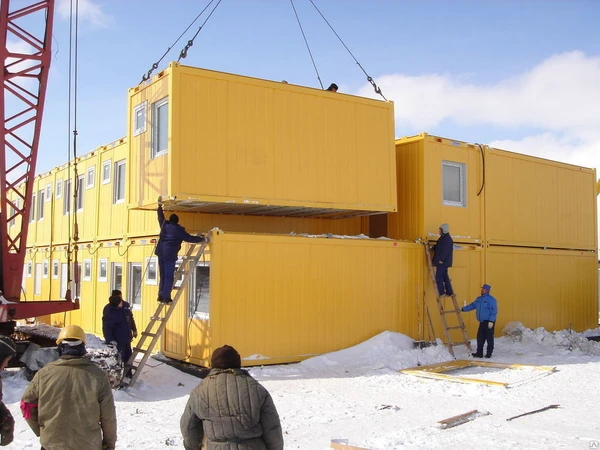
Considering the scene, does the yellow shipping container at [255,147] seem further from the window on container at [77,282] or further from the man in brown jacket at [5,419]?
the man in brown jacket at [5,419]

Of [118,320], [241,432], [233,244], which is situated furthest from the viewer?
[233,244]

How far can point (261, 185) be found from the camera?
1308cm

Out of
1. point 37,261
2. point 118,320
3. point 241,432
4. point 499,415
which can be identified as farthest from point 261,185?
point 37,261

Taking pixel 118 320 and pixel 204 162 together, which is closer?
pixel 118 320

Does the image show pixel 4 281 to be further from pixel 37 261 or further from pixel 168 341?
pixel 37 261

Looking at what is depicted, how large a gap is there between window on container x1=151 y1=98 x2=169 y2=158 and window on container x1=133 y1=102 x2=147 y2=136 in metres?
0.53

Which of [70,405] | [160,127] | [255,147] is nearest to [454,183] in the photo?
[255,147]

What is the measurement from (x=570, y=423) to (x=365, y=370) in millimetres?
4841

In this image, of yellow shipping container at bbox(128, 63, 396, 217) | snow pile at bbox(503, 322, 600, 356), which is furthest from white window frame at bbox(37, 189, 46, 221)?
snow pile at bbox(503, 322, 600, 356)

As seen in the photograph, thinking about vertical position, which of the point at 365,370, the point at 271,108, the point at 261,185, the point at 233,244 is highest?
the point at 271,108

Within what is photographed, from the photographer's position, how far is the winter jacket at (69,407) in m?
4.59

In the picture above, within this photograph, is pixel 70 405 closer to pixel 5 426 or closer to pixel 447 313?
pixel 5 426

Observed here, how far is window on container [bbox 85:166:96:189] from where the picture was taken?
62.4 feet

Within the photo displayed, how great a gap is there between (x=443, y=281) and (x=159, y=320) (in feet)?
22.2
